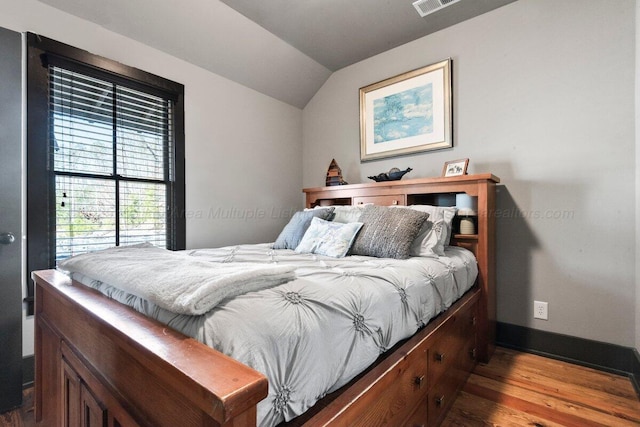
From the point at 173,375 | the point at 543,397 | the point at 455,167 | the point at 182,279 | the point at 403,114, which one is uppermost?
the point at 403,114

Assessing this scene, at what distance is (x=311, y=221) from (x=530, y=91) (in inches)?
73.7

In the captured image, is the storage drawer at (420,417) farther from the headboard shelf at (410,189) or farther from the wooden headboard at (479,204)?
the headboard shelf at (410,189)

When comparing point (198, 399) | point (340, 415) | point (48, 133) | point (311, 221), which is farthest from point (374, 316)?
point (48, 133)

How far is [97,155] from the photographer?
211 cm

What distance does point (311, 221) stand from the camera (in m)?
2.20

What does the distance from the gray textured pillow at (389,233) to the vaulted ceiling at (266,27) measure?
1.67 m

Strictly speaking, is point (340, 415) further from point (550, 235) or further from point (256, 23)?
point (256, 23)

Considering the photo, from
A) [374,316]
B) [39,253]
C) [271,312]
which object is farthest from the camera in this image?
[39,253]

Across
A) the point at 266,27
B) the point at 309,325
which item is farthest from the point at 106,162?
the point at 309,325

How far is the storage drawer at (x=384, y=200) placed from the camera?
8.00 ft

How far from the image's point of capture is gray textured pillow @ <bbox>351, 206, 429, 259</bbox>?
1745mm

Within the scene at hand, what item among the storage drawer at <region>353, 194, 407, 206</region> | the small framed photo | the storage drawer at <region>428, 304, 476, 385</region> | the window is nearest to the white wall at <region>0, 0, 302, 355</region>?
the window

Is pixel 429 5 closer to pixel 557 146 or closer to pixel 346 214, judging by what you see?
pixel 557 146

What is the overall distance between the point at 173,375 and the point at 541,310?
2.49 m
